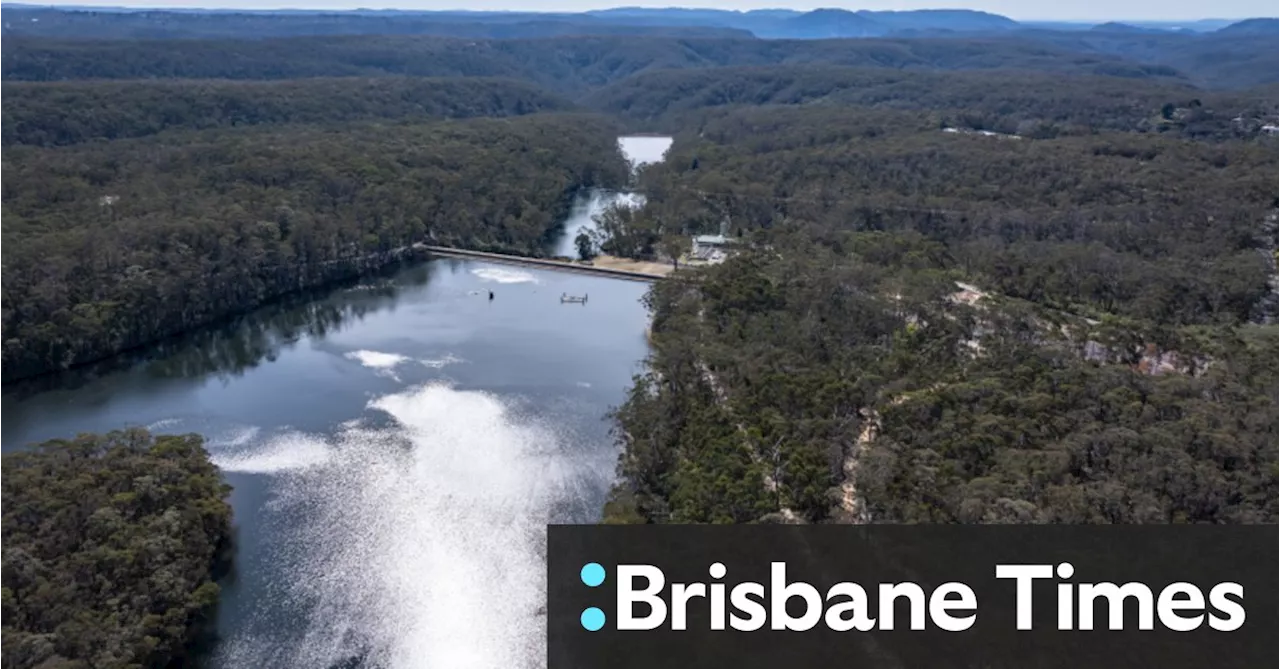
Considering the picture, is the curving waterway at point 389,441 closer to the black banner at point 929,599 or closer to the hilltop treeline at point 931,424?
the black banner at point 929,599

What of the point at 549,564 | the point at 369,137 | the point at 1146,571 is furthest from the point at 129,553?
the point at 369,137

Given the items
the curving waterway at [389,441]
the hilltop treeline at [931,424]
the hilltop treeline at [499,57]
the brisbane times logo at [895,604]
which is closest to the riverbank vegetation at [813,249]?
the hilltop treeline at [931,424]

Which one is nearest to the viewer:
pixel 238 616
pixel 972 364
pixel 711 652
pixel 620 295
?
pixel 711 652

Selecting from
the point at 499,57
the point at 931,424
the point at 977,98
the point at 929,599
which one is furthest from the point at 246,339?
the point at 499,57

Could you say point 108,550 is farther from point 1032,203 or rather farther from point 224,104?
point 224,104

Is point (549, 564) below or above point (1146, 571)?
below

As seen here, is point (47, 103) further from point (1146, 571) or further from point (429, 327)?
point (1146, 571)
